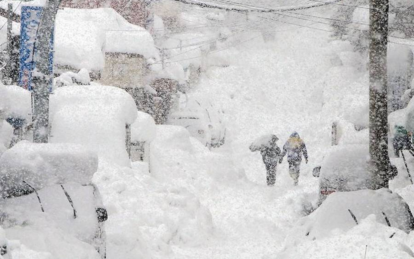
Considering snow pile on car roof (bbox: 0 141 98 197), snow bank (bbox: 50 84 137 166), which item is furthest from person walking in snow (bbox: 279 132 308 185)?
snow pile on car roof (bbox: 0 141 98 197)

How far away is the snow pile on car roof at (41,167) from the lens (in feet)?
17.7

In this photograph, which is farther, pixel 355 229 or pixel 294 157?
pixel 294 157

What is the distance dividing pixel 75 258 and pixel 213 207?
389 inches

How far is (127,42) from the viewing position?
87.9ft

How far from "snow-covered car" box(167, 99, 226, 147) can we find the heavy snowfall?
105mm

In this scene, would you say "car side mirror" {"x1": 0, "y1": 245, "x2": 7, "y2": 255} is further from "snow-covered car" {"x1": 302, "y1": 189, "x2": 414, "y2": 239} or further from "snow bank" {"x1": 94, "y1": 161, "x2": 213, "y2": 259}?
"snow bank" {"x1": 94, "y1": 161, "x2": 213, "y2": 259}

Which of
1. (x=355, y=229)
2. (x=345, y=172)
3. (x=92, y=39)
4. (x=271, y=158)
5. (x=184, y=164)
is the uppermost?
(x=355, y=229)

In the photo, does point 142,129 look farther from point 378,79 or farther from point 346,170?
point 346,170

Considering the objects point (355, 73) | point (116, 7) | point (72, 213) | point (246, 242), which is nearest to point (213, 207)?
point (246, 242)

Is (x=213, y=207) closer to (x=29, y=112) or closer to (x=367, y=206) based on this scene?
(x=29, y=112)

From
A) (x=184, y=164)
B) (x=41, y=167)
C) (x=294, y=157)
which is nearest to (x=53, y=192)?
(x=41, y=167)

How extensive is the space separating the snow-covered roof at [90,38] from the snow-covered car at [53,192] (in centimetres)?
1455

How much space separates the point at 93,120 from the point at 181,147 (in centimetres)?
671

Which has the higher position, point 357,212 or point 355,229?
point 355,229
